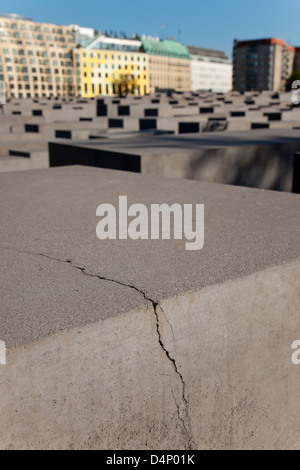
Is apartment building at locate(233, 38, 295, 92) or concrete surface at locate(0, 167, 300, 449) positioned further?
apartment building at locate(233, 38, 295, 92)

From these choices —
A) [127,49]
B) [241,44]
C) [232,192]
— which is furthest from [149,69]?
[232,192]

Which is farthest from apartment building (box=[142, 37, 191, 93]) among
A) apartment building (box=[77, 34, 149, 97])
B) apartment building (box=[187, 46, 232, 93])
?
apartment building (box=[187, 46, 232, 93])

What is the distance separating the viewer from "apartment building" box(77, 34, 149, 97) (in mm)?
95000

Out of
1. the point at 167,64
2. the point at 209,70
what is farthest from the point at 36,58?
the point at 209,70

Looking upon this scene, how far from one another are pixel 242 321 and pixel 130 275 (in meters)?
0.52

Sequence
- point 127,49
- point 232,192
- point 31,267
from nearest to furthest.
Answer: point 31,267, point 232,192, point 127,49

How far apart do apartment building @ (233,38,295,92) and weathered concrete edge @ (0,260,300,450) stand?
436ft

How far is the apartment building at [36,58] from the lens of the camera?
88.5 m

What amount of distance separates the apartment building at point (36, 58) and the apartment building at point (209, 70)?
135 feet

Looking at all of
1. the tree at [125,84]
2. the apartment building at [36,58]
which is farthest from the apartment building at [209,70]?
the apartment building at [36,58]

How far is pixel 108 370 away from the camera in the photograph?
70.0 inches

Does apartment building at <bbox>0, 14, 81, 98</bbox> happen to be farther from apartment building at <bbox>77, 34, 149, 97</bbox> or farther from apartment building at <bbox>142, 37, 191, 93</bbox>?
apartment building at <bbox>142, 37, 191, 93</bbox>

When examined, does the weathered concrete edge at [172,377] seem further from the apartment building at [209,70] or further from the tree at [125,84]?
the apartment building at [209,70]
